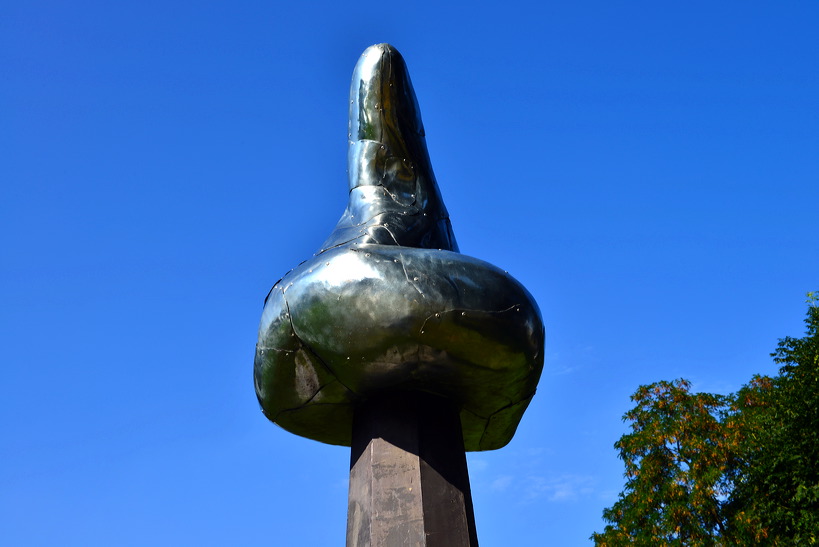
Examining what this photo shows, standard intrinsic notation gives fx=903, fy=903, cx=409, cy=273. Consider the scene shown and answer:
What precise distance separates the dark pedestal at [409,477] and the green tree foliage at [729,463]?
10688 millimetres

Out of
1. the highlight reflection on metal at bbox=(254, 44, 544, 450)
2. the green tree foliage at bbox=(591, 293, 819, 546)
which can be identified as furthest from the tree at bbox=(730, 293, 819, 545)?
the highlight reflection on metal at bbox=(254, 44, 544, 450)

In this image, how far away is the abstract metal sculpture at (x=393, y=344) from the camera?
21.5 ft

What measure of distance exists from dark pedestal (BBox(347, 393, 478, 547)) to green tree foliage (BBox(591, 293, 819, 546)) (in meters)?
10.7

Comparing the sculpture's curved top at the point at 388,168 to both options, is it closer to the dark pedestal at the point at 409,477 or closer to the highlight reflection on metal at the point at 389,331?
the highlight reflection on metal at the point at 389,331

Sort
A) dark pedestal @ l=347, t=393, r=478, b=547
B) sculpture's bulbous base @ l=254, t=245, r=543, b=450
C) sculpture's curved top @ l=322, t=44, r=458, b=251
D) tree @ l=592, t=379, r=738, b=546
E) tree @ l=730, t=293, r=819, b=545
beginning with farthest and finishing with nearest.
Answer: tree @ l=592, t=379, r=738, b=546 < tree @ l=730, t=293, r=819, b=545 < sculpture's curved top @ l=322, t=44, r=458, b=251 < sculpture's bulbous base @ l=254, t=245, r=543, b=450 < dark pedestal @ l=347, t=393, r=478, b=547

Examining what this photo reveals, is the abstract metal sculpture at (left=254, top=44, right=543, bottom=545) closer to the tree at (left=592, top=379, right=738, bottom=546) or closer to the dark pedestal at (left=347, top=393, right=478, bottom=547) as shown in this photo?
the dark pedestal at (left=347, top=393, right=478, bottom=547)

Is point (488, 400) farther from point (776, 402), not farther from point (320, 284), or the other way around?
point (776, 402)

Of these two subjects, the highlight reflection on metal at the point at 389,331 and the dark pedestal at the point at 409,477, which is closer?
the dark pedestal at the point at 409,477

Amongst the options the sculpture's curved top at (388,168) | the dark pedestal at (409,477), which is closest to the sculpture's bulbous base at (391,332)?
the dark pedestal at (409,477)

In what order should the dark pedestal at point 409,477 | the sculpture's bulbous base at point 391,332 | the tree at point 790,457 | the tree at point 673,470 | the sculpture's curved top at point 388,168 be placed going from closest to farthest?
Answer: 1. the dark pedestal at point 409,477
2. the sculpture's bulbous base at point 391,332
3. the sculpture's curved top at point 388,168
4. the tree at point 790,457
5. the tree at point 673,470

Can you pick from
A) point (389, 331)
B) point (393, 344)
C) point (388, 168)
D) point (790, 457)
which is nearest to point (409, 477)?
Result: point (393, 344)

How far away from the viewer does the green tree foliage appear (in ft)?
52.0

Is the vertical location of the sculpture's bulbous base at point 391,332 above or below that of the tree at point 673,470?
below

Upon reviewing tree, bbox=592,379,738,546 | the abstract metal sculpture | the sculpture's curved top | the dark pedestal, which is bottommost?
the dark pedestal
